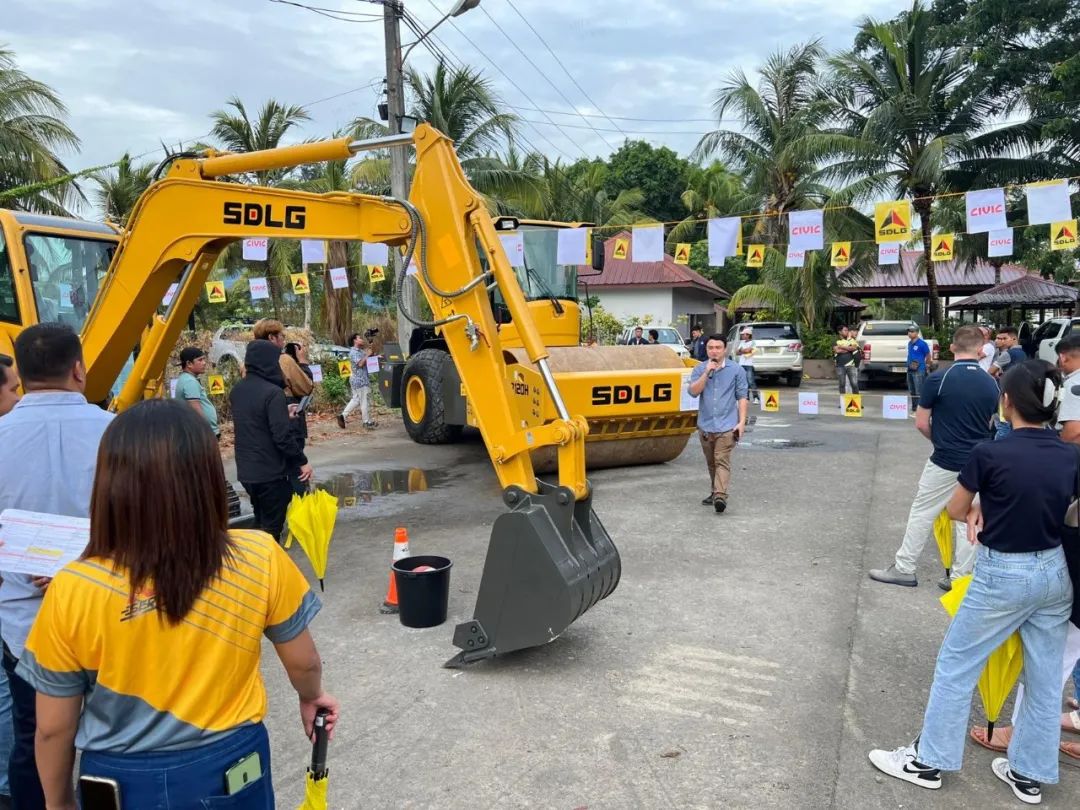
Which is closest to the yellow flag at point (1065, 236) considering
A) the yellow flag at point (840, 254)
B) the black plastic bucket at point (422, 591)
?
the yellow flag at point (840, 254)

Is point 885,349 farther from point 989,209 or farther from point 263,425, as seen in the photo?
point 263,425

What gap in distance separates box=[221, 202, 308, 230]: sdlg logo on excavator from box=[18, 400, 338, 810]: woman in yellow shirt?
4.06 meters

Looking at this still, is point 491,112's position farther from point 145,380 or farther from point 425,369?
point 145,380

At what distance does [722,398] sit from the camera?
7926 millimetres

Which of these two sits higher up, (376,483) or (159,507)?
(159,507)

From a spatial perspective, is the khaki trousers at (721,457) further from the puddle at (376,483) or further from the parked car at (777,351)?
the parked car at (777,351)

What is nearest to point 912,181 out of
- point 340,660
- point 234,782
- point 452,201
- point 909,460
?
point 909,460

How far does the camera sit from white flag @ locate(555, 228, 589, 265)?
10.1m

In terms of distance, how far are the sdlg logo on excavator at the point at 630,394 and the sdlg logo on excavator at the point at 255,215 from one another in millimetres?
4081

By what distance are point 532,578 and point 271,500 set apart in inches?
114

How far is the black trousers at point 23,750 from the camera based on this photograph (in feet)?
8.76

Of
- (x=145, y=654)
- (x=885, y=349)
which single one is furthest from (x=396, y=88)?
(x=145, y=654)

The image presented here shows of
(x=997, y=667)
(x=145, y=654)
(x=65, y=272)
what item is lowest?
(x=997, y=667)

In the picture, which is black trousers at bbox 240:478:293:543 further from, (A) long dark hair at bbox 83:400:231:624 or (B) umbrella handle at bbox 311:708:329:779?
(A) long dark hair at bbox 83:400:231:624
